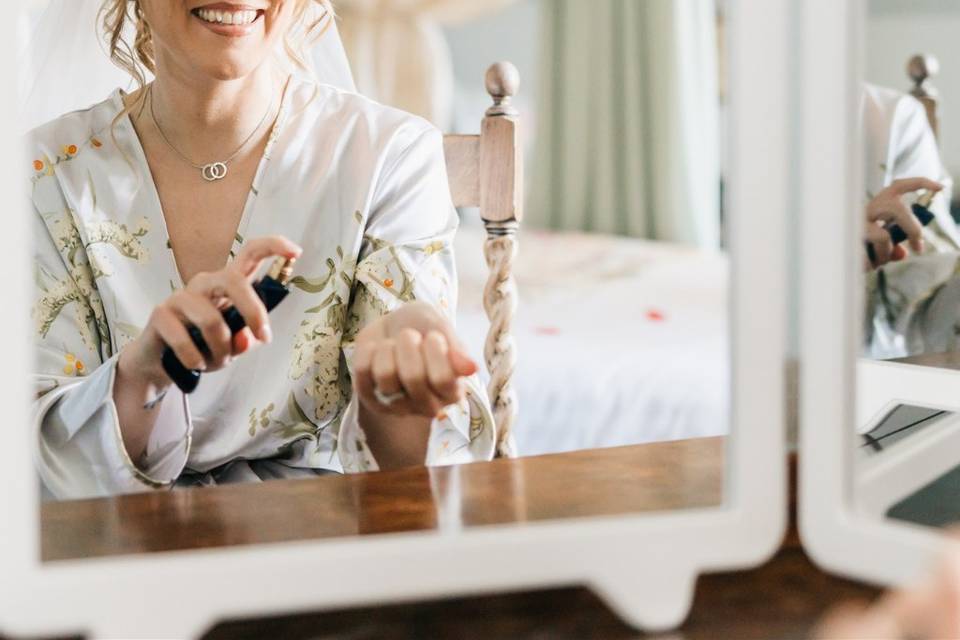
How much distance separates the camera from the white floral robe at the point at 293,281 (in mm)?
660

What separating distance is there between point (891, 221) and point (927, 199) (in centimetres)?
7

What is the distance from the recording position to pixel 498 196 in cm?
89

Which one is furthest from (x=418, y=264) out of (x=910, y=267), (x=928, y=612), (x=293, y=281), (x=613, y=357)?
(x=613, y=357)

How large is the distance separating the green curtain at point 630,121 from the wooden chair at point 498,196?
2.12 m

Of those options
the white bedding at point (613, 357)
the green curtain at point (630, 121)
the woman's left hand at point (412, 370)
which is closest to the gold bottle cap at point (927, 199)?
the woman's left hand at point (412, 370)

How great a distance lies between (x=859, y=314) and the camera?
0.39 metres

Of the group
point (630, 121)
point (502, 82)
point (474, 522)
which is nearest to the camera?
point (474, 522)

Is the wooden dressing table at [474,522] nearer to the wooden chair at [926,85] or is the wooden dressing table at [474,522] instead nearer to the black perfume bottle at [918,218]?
the black perfume bottle at [918,218]

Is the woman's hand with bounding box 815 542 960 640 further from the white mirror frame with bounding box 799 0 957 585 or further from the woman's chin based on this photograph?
the woman's chin

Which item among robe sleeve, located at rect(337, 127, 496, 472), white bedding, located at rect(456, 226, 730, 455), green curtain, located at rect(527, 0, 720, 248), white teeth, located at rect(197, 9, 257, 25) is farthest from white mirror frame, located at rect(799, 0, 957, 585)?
green curtain, located at rect(527, 0, 720, 248)

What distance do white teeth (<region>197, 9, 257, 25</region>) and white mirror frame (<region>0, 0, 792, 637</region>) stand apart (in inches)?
13.1

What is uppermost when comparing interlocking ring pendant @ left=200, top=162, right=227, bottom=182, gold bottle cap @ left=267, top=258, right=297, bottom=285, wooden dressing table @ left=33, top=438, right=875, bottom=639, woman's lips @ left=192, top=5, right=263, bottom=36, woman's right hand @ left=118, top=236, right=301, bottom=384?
woman's lips @ left=192, top=5, right=263, bottom=36

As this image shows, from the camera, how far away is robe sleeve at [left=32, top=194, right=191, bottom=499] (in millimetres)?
554

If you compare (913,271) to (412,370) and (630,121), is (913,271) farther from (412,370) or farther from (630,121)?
(630,121)
